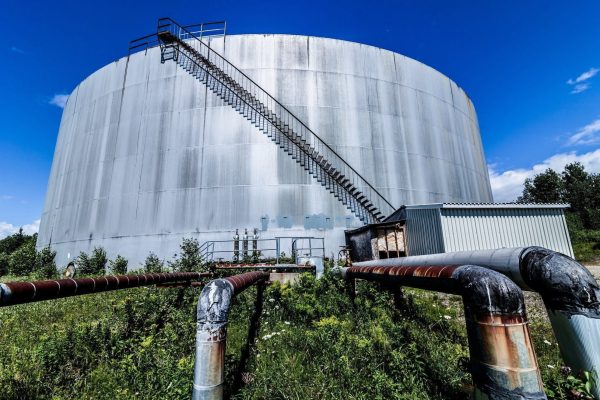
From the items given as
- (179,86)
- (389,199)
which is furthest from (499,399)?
(179,86)

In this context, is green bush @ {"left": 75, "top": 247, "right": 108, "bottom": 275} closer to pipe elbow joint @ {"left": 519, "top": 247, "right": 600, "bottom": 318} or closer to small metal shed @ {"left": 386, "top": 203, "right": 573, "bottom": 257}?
small metal shed @ {"left": 386, "top": 203, "right": 573, "bottom": 257}

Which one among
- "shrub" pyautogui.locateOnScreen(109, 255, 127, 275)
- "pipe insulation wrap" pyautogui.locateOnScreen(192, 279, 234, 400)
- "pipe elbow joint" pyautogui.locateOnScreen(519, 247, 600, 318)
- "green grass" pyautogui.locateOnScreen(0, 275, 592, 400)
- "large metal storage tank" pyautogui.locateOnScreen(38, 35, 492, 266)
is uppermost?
"large metal storage tank" pyautogui.locateOnScreen(38, 35, 492, 266)

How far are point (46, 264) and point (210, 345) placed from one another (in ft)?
Answer: 81.0

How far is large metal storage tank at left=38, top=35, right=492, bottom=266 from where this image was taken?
59.8 feet

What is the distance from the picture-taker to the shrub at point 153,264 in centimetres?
1648

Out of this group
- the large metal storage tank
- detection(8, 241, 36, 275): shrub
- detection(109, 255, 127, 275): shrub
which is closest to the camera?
detection(109, 255, 127, 275): shrub

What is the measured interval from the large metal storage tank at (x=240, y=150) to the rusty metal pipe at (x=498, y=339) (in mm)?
15536

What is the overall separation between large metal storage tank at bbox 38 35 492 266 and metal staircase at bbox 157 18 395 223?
519mm

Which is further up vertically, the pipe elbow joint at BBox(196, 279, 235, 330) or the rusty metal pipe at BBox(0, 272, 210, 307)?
the rusty metal pipe at BBox(0, 272, 210, 307)

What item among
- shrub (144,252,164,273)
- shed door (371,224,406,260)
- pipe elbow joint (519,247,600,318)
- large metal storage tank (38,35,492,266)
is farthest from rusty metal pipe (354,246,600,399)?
shrub (144,252,164,273)

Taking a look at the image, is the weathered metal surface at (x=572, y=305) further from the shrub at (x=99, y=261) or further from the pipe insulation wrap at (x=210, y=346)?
the shrub at (x=99, y=261)

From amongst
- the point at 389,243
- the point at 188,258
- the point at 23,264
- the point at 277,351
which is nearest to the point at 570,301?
the point at 277,351

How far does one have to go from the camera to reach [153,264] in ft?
55.9

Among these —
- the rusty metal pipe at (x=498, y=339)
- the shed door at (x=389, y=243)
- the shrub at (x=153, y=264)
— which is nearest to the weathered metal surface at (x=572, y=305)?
the rusty metal pipe at (x=498, y=339)
